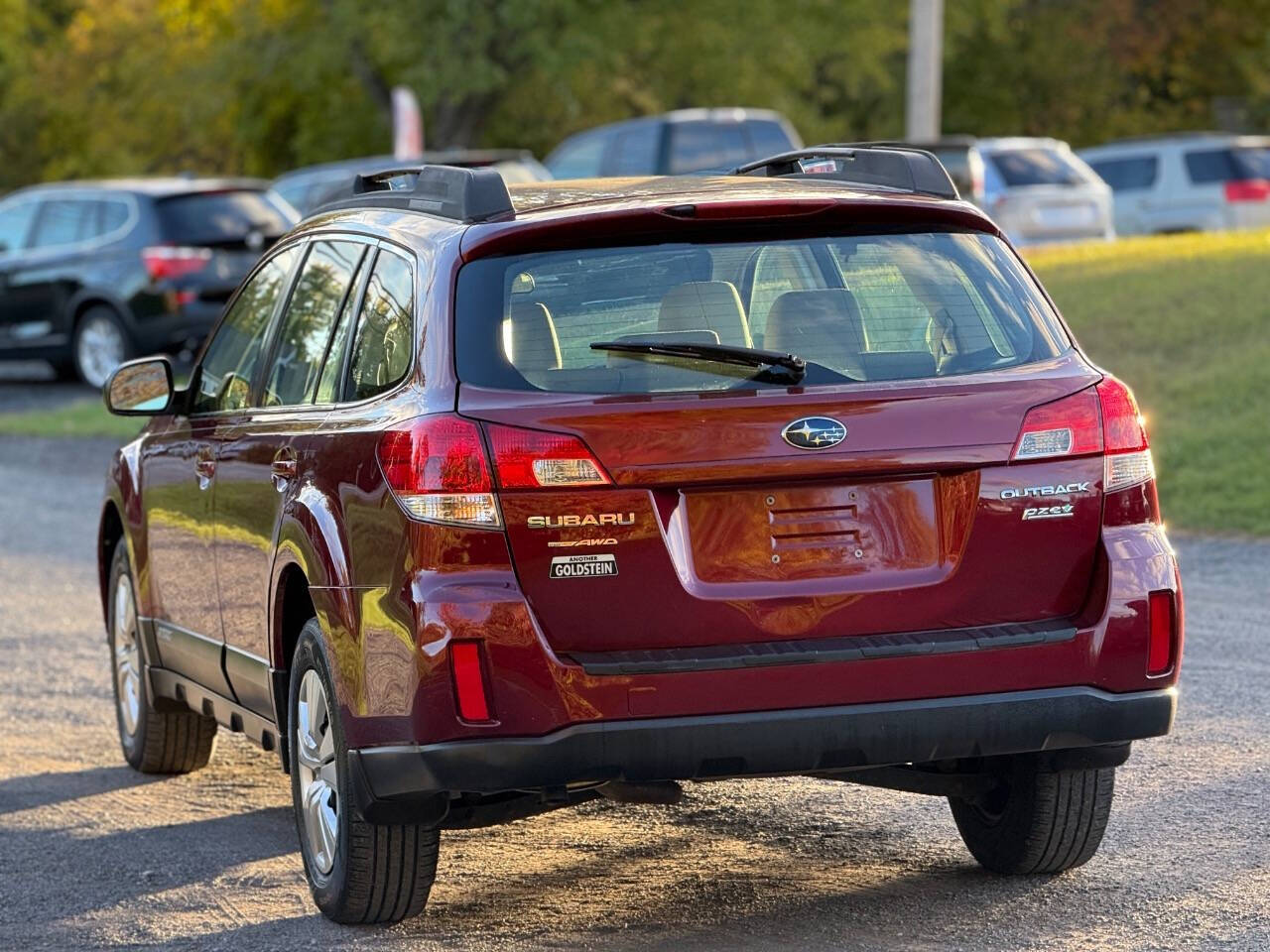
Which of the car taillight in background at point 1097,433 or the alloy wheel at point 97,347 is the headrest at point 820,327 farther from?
the alloy wheel at point 97,347

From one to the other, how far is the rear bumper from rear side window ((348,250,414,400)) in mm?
909

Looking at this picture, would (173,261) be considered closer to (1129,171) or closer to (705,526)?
(1129,171)

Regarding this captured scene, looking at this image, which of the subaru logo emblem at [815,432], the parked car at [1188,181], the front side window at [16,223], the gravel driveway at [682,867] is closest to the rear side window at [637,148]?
the front side window at [16,223]

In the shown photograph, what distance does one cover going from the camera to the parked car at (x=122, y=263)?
74.3ft

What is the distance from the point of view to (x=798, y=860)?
623cm

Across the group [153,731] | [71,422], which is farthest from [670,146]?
[153,731]

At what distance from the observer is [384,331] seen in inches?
224

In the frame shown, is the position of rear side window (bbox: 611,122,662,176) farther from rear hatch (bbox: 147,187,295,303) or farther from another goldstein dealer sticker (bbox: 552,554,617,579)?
another goldstein dealer sticker (bbox: 552,554,617,579)

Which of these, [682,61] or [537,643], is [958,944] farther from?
[682,61]

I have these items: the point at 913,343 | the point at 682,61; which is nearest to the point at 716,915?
the point at 913,343

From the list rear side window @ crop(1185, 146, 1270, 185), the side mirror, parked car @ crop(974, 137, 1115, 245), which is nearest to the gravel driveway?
the side mirror

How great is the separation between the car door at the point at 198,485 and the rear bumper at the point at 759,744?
1705mm

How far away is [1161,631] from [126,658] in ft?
13.0

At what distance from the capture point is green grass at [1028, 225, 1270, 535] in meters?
13.8
